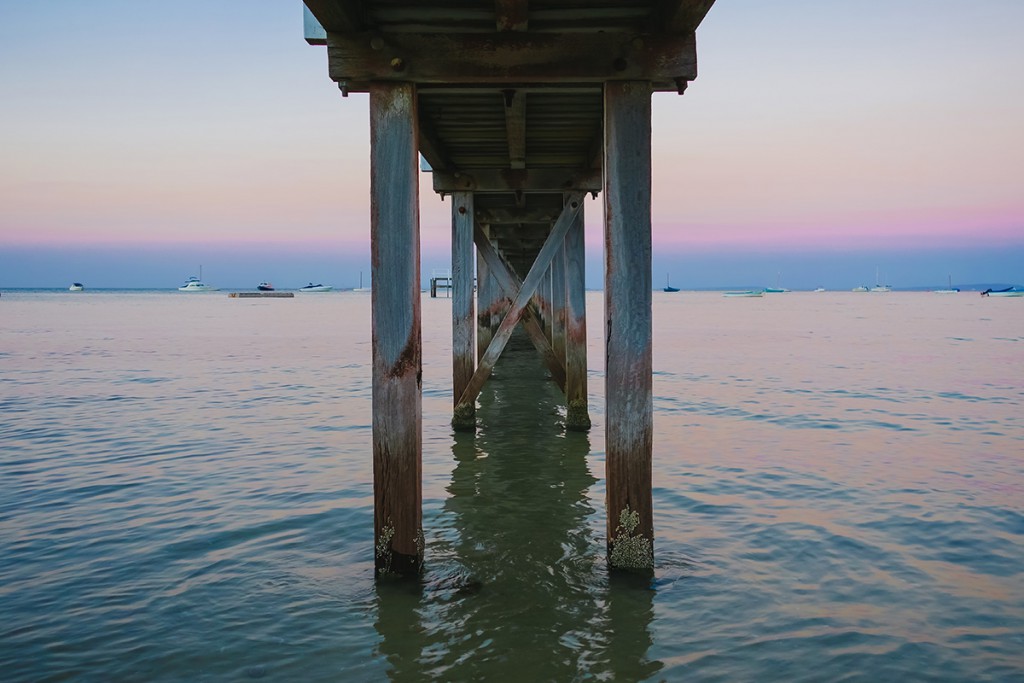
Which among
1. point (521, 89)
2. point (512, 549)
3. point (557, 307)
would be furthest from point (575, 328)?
point (521, 89)

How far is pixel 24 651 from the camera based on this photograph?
378 cm

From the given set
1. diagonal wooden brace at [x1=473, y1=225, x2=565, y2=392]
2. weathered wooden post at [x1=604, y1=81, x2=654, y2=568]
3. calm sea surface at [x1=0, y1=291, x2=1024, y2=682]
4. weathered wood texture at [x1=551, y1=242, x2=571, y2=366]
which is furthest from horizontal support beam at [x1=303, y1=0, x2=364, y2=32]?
weathered wood texture at [x1=551, y1=242, x2=571, y2=366]

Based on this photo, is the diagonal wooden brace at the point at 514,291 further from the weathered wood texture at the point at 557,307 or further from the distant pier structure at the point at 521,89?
the distant pier structure at the point at 521,89

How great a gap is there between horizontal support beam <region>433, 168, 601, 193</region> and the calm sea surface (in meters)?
3.35

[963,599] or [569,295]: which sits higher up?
[569,295]

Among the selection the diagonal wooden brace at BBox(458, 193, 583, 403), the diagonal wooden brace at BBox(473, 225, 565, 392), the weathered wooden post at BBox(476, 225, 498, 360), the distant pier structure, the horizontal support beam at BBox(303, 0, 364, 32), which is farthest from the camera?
the weathered wooden post at BBox(476, 225, 498, 360)

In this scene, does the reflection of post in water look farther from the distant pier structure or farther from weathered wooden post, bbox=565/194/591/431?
weathered wooden post, bbox=565/194/591/431

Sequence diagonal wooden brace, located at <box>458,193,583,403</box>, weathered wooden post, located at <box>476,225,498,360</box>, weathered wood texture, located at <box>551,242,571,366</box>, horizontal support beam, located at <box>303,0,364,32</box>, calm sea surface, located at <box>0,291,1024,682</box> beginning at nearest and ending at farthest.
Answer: calm sea surface, located at <box>0,291,1024,682</box>
horizontal support beam, located at <box>303,0,364,32</box>
diagonal wooden brace, located at <box>458,193,583,403</box>
weathered wooden post, located at <box>476,225,498,360</box>
weathered wood texture, located at <box>551,242,571,366</box>

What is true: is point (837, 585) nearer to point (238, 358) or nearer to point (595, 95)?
point (595, 95)

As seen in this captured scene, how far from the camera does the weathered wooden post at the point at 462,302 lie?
384 inches

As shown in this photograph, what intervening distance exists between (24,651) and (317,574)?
65.8 inches

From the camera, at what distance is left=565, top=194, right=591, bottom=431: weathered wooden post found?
10.1 metres

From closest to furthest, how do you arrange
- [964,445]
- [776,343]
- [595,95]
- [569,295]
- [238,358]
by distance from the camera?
1. [595,95]
2. [964,445]
3. [569,295]
4. [238,358]
5. [776,343]

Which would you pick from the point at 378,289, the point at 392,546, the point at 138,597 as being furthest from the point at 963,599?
the point at 138,597
